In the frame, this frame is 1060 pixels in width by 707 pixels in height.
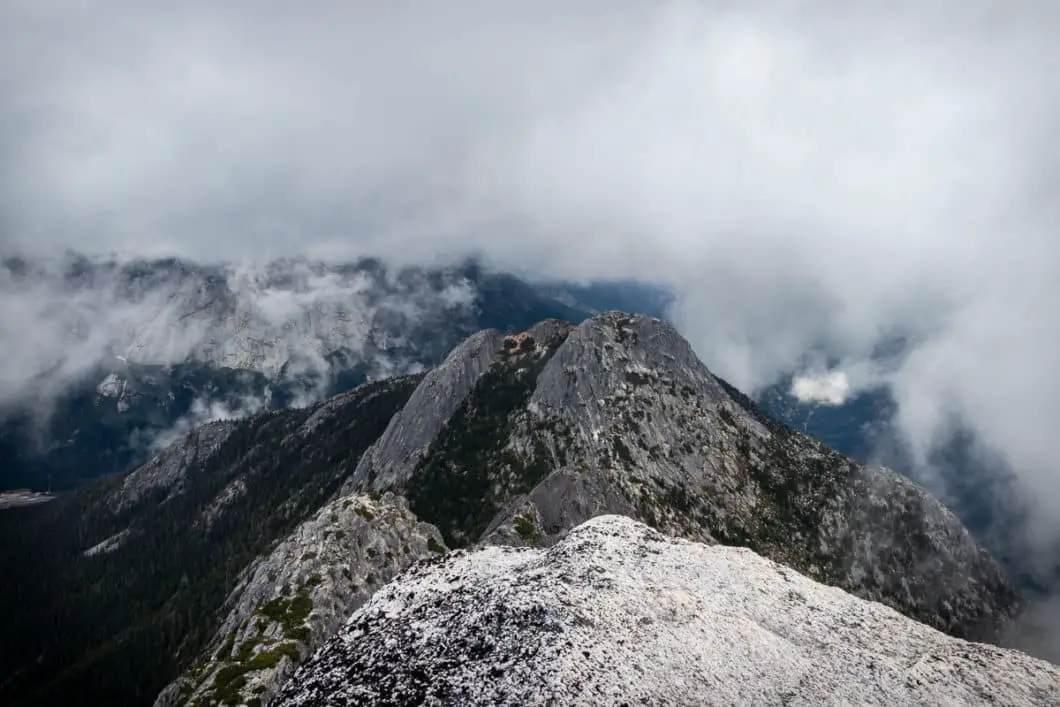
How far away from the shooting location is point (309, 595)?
79.4 m

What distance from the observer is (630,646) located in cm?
3316

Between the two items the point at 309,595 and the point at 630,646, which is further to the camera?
the point at 309,595

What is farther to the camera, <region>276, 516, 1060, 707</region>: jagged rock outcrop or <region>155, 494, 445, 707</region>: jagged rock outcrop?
<region>155, 494, 445, 707</region>: jagged rock outcrop

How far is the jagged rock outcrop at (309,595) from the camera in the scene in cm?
6391

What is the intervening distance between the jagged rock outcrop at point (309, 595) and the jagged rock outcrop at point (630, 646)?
20.4m

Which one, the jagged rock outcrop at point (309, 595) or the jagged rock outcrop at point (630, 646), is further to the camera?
the jagged rock outcrop at point (309, 595)

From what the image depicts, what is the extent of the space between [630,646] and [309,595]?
58992 mm

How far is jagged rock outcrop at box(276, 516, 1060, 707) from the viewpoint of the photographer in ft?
101

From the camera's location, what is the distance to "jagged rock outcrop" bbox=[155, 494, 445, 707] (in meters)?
63.9

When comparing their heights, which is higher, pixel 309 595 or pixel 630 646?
pixel 630 646

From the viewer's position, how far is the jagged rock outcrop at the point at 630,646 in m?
30.7

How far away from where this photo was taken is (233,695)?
2403 inches

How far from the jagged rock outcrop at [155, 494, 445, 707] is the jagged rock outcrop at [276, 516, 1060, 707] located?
2044 centimetres

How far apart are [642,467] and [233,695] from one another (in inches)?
5925
